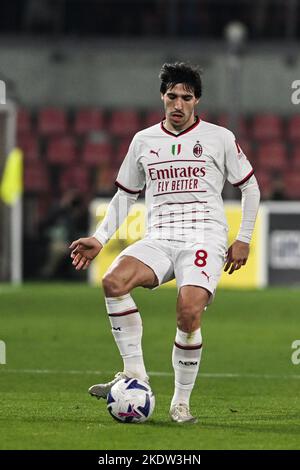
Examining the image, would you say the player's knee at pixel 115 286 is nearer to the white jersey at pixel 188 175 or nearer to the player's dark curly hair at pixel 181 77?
the white jersey at pixel 188 175

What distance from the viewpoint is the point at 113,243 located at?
21.0 meters

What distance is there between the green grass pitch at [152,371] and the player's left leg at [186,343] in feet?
0.49

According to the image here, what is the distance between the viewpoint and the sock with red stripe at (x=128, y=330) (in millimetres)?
7754

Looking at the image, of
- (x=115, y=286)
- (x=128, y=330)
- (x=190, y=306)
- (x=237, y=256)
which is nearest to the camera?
(x=190, y=306)

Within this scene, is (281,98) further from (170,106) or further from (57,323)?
(170,106)

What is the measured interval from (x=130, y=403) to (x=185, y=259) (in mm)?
913

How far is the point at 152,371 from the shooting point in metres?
11.0

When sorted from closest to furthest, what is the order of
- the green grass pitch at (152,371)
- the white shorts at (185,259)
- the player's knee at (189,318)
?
the green grass pitch at (152,371), the player's knee at (189,318), the white shorts at (185,259)

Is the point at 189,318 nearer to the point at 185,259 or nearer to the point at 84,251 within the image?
the point at 185,259

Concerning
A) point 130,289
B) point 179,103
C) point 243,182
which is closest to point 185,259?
point 130,289

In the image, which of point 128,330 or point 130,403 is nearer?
point 130,403

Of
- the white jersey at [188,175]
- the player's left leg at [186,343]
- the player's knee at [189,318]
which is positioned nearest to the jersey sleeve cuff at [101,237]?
the white jersey at [188,175]

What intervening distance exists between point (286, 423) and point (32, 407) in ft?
5.41

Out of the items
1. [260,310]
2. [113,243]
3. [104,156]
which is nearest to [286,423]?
[260,310]
